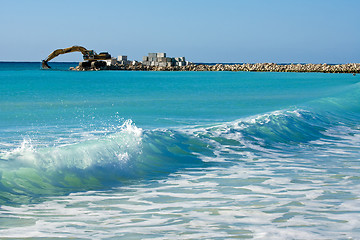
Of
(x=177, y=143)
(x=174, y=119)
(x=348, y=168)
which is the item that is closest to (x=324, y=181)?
(x=348, y=168)

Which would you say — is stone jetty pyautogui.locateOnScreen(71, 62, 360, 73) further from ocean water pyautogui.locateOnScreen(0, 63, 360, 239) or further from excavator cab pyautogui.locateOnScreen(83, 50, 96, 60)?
ocean water pyautogui.locateOnScreen(0, 63, 360, 239)

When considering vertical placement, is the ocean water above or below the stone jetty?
below

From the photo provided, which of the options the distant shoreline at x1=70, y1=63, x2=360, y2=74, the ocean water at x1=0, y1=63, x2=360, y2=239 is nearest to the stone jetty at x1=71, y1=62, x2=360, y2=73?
the distant shoreline at x1=70, y1=63, x2=360, y2=74

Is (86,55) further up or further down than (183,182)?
further up

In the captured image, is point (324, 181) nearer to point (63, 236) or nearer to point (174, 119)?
point (63, 236)

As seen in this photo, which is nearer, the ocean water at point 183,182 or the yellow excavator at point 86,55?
the ocean water at point 183,182

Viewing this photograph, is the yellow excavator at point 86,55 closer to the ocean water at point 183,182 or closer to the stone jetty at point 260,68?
the stone jetty at point 260,68


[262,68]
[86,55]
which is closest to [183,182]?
[86,55]

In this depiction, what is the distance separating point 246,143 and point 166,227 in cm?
509

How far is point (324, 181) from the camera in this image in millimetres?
5828

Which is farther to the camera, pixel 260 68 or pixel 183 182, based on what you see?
pixel 260 68

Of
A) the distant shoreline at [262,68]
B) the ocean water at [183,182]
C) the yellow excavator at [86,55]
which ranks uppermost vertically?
the yellow excavator at [86,55]

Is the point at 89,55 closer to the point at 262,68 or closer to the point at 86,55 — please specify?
the point at 86,55

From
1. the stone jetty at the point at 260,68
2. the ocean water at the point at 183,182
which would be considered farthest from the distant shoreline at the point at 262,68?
the ocean water at the point at 183,182
